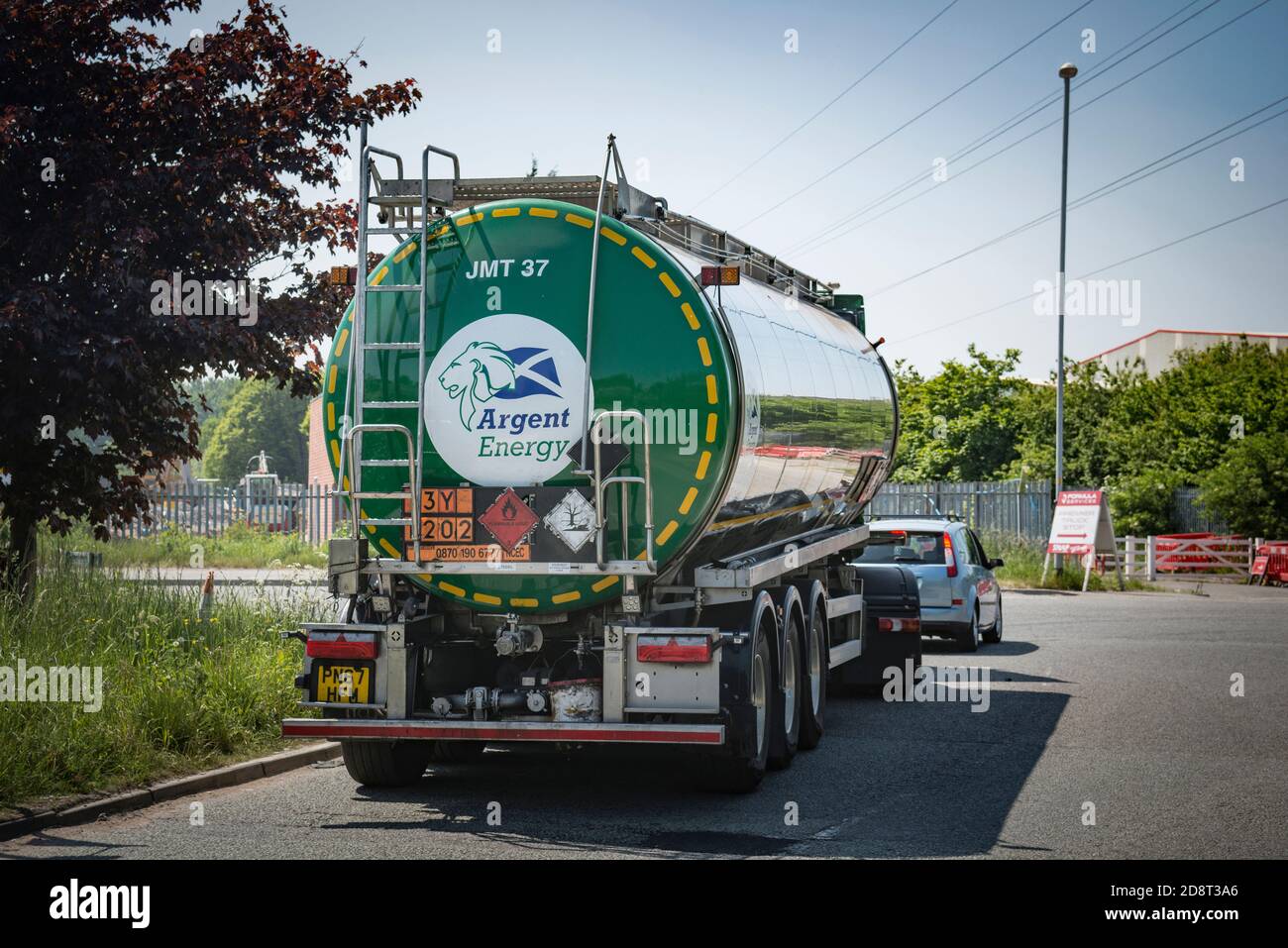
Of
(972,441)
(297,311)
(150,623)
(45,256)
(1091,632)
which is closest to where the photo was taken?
(150,623)

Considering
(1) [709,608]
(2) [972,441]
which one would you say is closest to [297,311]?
(1) [709,608]

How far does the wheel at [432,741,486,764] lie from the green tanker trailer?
3.47 ft

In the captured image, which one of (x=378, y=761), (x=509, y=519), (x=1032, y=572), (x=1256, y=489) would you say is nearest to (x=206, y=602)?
(x=378, y=761)

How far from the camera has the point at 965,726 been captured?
12.0 metres

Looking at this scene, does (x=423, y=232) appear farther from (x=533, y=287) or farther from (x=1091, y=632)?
(x=1091, y=632)

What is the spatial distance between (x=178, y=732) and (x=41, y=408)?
11.5ft

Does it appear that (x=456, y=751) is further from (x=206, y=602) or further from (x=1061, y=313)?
(x=1061, y=313)

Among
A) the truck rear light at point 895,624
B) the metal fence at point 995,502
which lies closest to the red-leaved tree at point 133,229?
the truck rear light at point 895,624

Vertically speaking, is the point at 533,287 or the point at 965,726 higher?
the point at 533,287

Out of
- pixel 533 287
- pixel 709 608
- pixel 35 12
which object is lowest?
pixel 709 608

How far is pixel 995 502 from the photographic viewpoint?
119ft

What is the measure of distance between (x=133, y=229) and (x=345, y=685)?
4933mm

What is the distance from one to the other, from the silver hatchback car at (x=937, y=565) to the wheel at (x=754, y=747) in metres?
8.18

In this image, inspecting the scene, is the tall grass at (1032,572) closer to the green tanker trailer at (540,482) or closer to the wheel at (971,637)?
the wheel at (971,637)
